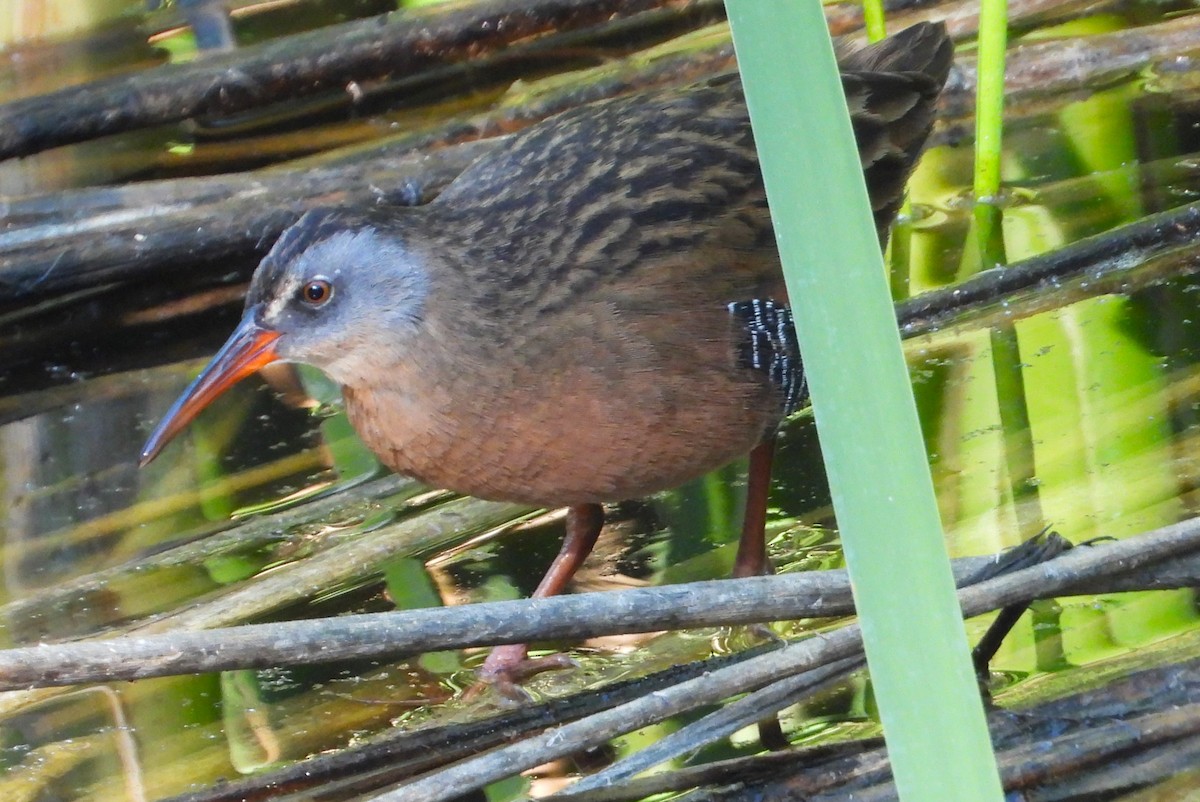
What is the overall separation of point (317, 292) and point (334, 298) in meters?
0.03

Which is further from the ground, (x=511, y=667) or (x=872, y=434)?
(x=872, y=434)

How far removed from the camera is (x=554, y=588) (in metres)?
2.95

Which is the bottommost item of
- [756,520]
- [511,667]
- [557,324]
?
[511,667]

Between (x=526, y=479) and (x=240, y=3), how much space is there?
3626mm

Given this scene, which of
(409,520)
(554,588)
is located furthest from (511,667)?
(409,520)

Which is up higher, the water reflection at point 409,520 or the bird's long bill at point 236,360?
the bird's long bill at point 236,360

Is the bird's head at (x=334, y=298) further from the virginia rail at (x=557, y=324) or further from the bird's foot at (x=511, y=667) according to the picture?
the bird's foot at (x=511, y=667)

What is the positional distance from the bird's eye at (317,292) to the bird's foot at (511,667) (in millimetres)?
676

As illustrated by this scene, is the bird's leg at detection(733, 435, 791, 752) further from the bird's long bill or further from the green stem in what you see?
the green stem

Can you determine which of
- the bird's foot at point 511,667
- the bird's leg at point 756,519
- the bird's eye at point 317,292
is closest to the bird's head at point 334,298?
the bird's eye at point 317,292

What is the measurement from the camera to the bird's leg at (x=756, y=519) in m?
2.89

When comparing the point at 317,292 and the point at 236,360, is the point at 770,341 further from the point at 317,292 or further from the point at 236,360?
the point at 236,360

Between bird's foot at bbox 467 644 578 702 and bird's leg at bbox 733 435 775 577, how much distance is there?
14.8 inches

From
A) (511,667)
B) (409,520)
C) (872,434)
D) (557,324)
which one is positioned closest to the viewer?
Answer: (872,434)
